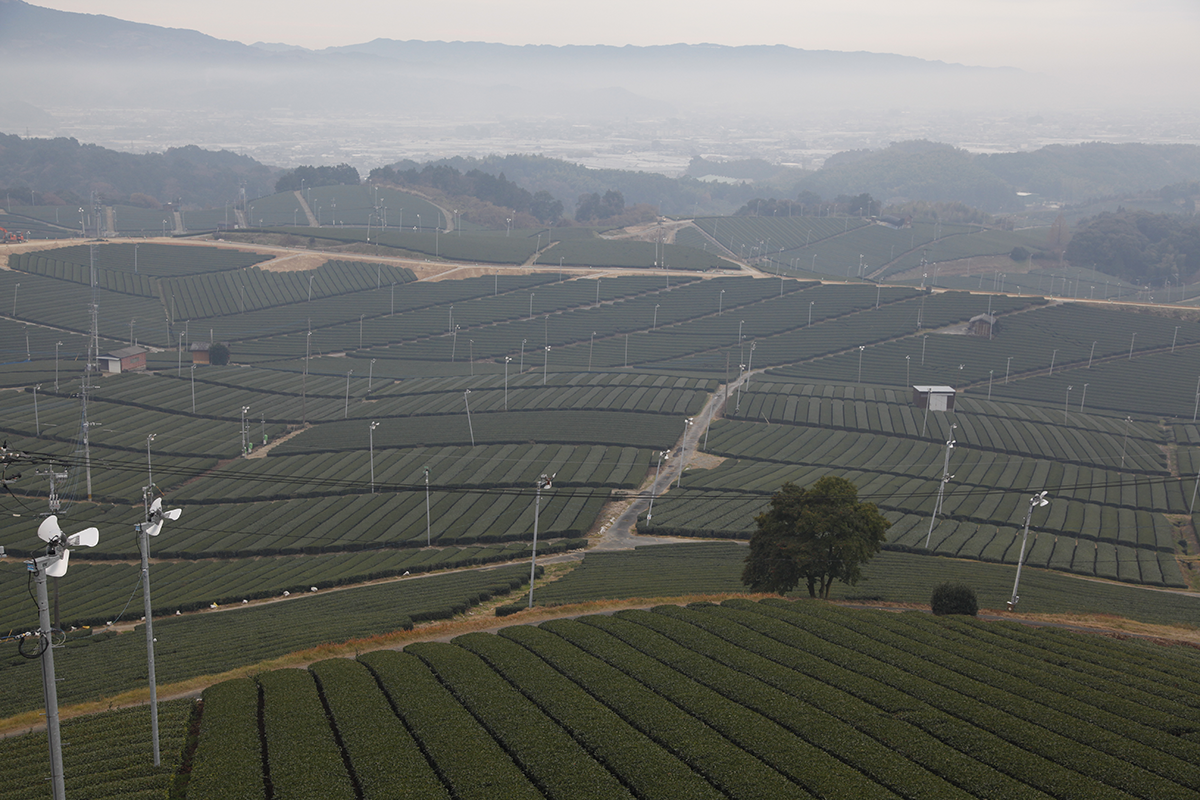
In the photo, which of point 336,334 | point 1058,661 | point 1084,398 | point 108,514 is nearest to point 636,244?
point 336,334

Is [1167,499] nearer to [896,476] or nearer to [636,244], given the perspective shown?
[896,476]

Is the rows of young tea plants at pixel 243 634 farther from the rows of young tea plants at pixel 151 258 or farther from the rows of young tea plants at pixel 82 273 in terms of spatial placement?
the rows of young tea plants at pixel 151 258

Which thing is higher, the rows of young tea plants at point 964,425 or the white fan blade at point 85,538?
the white fan blade at point 85,538

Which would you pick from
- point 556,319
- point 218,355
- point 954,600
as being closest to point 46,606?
point 954,600

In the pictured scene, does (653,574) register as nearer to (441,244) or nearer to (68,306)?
(68,306)

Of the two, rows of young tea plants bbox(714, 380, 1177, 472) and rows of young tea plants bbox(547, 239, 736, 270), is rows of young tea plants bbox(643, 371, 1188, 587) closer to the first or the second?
rows of young tea plants bbox(714, 380, 1177, 472)

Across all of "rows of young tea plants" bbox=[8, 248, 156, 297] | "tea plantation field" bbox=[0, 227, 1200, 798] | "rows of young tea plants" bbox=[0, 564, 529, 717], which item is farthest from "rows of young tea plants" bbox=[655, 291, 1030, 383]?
"rows of young tea plants" bbox=[8, 248, 156, 297]

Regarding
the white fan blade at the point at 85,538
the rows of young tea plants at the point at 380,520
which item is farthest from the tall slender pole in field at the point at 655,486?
the white fan blade at the point at 85,538
